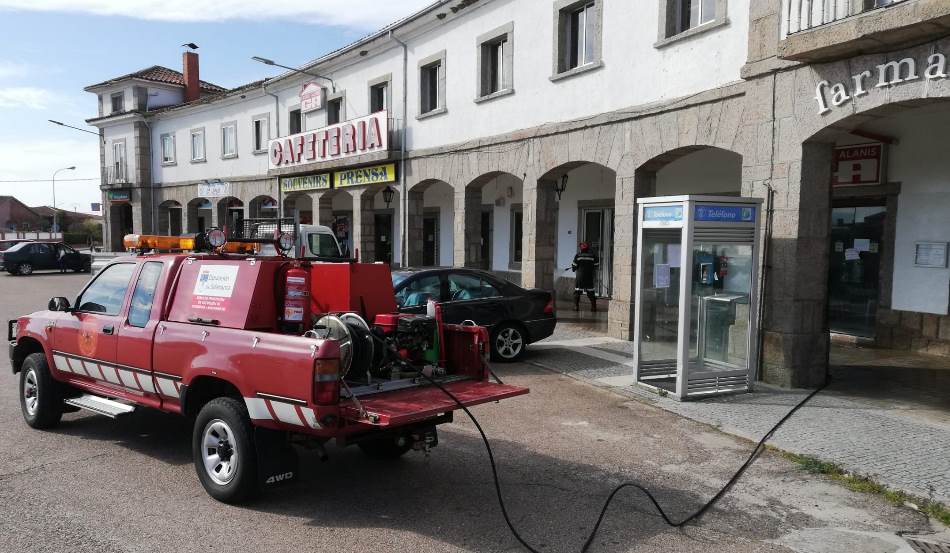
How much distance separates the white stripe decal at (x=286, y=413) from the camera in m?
4.45

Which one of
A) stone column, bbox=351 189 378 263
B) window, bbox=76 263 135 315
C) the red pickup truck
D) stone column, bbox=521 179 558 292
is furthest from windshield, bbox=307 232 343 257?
the red pickup truck

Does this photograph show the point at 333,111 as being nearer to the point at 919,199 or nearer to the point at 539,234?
the point at 539,234

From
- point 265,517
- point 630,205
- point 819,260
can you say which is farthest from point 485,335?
point 630,205

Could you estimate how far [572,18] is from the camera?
14.0 metres

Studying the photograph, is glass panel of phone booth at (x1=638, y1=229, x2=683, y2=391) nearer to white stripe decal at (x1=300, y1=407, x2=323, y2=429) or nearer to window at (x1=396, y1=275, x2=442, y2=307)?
window at (x1=396, y1=275, x2=442, y2=307)

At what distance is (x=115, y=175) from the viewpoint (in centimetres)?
3547

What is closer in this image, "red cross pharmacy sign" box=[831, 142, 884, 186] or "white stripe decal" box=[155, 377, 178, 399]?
"white stripe decal" box=[155, 377, 178, 399]

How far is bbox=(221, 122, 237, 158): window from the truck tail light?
2636cm

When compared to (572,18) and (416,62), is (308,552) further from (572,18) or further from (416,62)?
(416,62)

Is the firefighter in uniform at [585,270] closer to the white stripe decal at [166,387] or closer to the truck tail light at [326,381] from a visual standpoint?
the white stripe decal at [166,387]

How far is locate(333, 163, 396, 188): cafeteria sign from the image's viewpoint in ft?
65.7

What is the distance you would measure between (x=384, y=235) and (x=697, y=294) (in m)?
18.8

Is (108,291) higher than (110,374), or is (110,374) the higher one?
(108,291)

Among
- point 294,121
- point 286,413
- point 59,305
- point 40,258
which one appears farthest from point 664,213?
point 40,258
